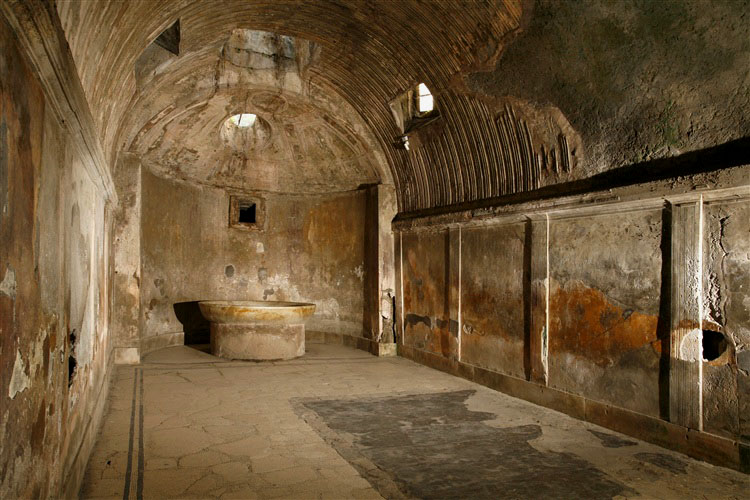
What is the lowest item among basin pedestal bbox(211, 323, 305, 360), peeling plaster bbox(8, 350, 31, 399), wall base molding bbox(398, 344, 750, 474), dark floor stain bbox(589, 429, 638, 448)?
dark floor stain bbox(589, 429, 638, 448)

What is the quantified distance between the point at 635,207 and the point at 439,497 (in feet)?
11.9

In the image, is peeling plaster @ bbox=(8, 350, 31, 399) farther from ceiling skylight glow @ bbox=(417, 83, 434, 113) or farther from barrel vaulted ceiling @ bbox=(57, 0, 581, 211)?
ceiling skylight glow @ bbox=(417, 83, 434, 113)

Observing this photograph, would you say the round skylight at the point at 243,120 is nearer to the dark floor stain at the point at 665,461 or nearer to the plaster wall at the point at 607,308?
the plaster wall at the point at 607,308

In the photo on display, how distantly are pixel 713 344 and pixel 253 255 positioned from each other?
9644mm

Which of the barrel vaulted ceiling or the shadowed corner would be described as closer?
the barrel vaulted ceiling

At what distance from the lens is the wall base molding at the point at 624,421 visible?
4605mm

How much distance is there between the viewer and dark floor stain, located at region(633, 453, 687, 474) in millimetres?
4574

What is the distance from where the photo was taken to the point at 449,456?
15.7ft

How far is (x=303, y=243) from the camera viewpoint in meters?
12.6

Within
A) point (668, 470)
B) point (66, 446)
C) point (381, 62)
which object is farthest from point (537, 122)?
point (66, 446)

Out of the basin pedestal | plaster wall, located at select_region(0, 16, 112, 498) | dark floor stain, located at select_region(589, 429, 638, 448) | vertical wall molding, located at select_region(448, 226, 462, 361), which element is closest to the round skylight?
the basin pedestal

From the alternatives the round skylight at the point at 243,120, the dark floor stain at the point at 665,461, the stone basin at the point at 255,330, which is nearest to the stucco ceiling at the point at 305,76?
the round skylight at the point at 243,120

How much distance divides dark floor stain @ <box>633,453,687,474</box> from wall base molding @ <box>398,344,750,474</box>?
216mm

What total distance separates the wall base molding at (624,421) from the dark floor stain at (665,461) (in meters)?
0.22
